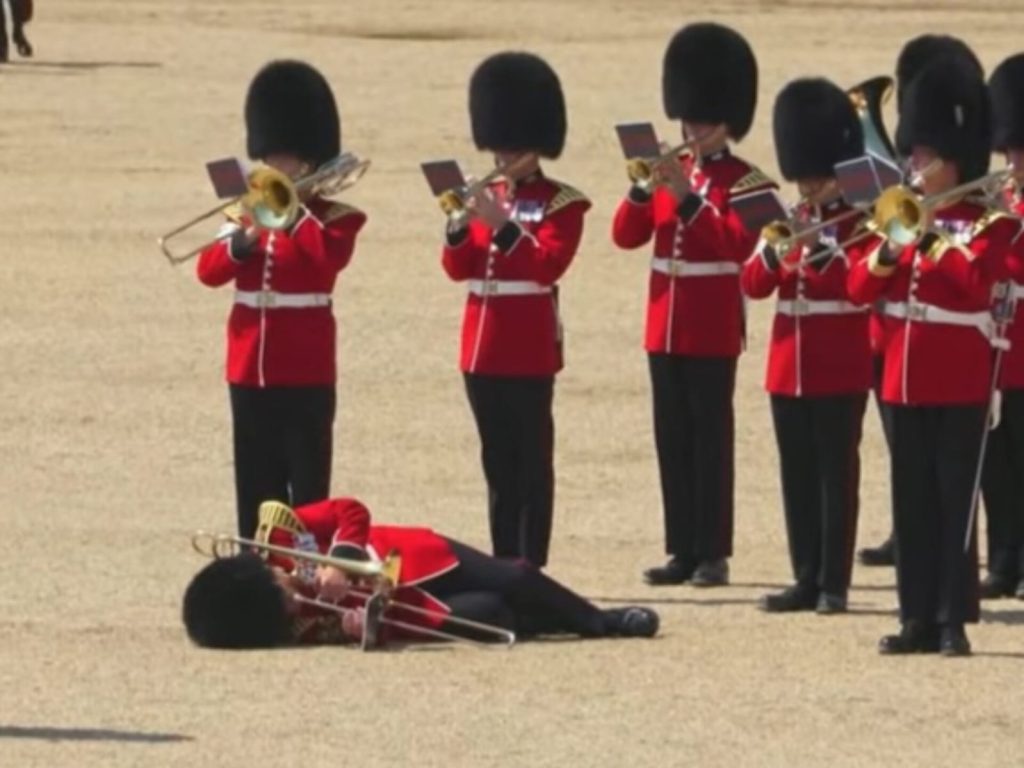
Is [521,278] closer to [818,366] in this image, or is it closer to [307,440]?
[307,440]

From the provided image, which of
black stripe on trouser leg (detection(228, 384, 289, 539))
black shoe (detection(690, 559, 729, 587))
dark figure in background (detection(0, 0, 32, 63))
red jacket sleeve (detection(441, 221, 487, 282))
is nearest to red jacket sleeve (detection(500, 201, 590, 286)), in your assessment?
red jacket sleeve (detection(441, 221, 487, 282))

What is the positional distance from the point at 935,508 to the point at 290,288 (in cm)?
205

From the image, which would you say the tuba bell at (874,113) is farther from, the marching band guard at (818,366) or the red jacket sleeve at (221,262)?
the red jacket sleeve at (221,262)

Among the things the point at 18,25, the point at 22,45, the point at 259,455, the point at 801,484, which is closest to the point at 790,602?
the point at 801,484

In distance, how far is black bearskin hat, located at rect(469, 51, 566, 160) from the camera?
37.7ft

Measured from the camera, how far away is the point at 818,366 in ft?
36.4

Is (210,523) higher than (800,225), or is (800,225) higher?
(800,225)

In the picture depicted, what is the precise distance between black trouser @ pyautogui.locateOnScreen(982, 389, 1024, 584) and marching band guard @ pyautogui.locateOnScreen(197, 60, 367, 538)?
1.98 meters

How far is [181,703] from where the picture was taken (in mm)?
9469

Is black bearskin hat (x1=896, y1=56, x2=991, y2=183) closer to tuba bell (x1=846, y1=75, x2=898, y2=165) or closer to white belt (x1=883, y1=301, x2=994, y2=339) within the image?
white belt (x1=883, y1=301, x2=994, y2=339)

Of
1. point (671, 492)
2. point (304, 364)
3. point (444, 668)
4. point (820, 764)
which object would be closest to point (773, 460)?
point (671, 492)

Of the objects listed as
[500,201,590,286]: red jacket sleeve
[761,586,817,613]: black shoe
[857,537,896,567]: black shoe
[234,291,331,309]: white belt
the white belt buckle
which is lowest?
[857,537,896,567]: black shoe

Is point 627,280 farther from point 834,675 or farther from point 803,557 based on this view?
point 834,675

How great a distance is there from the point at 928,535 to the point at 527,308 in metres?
1.63
